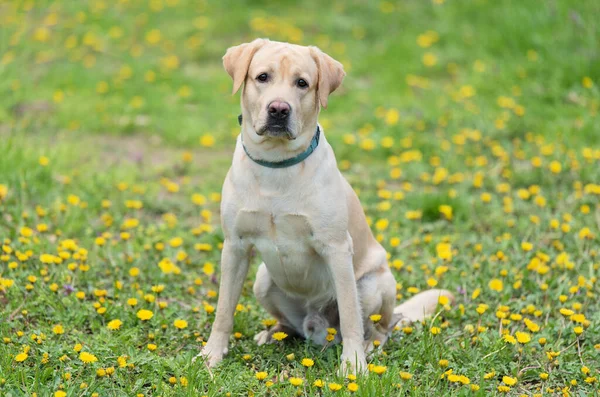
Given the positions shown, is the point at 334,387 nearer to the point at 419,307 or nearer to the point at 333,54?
the point at 419,307

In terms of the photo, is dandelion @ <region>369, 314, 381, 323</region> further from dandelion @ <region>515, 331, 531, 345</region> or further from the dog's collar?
the dog's collar

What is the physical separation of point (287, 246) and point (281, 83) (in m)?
0.72

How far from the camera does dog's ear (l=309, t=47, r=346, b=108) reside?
3449mm

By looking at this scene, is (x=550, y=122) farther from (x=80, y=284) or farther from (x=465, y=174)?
(x=80, y=284)

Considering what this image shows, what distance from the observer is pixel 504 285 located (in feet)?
14.0

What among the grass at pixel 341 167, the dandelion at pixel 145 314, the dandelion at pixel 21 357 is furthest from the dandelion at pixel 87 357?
the dandelion at pixel 145 314

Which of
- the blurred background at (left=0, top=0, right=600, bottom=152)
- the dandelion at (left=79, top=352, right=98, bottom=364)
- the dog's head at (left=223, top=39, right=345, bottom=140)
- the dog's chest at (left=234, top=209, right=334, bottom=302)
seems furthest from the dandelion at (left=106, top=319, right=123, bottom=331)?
the blurred background at (left=0, top=0, right=600, bottom=152)

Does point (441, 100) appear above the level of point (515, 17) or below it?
below

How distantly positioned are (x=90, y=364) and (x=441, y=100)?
4.89 meters

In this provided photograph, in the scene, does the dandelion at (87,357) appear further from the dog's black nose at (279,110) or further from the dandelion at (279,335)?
the dog's black nose at (279,110)

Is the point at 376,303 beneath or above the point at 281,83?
beneath

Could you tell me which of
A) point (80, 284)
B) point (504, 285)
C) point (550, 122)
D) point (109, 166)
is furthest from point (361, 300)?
point (550, 122)

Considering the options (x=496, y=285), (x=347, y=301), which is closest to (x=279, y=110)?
(x=347, y=301)

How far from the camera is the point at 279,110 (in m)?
3.28
